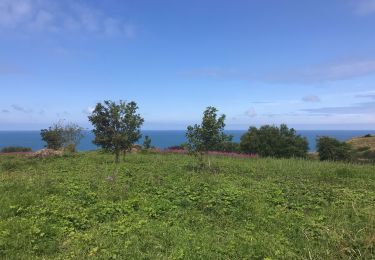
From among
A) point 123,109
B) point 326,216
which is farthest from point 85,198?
point 123,109

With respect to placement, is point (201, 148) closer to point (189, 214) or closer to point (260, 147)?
point (189, 214)

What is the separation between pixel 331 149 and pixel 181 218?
3134 cm

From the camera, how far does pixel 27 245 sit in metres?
7.39

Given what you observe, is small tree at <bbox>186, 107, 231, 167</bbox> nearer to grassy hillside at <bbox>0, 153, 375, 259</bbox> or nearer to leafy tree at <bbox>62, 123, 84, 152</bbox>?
grassy hillside at <bbox>0, 153, 375, 259</bbox>

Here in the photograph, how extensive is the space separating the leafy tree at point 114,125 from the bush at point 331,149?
22728 millimetres

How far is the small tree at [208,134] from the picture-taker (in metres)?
18.1

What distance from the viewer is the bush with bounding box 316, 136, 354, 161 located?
36.8m

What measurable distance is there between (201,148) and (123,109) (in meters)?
5.54

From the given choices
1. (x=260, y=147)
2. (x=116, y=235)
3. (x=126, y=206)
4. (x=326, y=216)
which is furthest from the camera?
(x=260, y=147)

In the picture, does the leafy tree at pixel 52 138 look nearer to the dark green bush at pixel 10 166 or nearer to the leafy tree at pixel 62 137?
the leafy tree at pixel 62 137

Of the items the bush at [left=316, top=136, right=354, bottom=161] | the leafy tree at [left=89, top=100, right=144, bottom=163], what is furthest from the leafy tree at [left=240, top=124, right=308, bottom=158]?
the leafy tree at [left=89, top=100, right=144, bottom=163]

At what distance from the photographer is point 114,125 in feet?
69.2

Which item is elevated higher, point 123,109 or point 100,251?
point 123,109

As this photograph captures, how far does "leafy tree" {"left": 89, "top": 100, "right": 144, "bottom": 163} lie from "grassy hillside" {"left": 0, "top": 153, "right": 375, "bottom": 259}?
6434 mm
